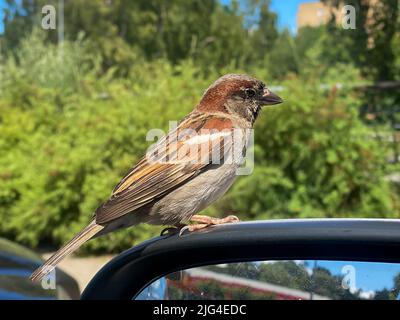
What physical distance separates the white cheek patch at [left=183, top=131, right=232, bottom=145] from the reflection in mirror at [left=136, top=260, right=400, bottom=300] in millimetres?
587

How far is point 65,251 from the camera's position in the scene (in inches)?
82.3

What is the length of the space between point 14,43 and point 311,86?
32.2ft

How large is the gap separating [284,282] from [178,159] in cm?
75

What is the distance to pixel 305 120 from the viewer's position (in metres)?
7.79

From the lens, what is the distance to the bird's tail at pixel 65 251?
196 centimetres

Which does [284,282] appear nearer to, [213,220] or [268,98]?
[213,220]

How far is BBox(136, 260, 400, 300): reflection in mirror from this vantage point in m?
1.87

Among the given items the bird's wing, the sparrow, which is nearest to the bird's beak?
the sparrow

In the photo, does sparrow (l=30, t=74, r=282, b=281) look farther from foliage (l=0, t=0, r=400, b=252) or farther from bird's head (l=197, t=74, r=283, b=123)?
foliage (l=0, t=0, r=400, b=252)

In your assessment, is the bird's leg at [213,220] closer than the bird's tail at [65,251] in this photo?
No

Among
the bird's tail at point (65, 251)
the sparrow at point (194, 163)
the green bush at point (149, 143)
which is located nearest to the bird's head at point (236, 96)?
the sparrow at point (194, 163)

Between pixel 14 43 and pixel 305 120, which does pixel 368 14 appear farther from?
pixel 14 43

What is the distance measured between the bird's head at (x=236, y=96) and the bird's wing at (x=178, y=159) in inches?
2.9

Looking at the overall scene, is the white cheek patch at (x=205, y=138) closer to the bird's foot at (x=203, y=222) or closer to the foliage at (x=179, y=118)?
the bird's foot at (x=203, y=222)
